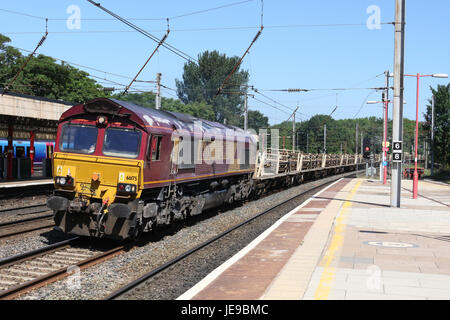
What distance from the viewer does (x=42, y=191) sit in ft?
83.0

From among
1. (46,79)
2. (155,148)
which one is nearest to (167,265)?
(155,148)

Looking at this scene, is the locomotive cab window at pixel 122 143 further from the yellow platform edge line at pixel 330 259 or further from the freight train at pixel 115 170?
the yellow platform edge line at pixel 330 259

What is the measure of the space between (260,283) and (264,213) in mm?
10598

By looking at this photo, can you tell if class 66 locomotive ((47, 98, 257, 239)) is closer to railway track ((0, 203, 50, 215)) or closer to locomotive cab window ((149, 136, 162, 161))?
locomotive cab window ((149, 136, 162, 161))

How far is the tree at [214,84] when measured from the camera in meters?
102

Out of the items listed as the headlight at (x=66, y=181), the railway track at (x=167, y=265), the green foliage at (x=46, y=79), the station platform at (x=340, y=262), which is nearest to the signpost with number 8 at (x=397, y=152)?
the station platform at (x=340, y=262)

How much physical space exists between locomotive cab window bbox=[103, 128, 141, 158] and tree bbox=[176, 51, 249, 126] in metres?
88.4

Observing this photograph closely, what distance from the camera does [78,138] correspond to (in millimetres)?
12359

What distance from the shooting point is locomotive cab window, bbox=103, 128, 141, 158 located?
39.0 feet

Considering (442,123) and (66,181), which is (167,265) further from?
(442,123)

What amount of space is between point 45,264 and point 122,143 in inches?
135

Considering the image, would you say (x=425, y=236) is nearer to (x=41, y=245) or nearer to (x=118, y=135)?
(x=118, y=135)

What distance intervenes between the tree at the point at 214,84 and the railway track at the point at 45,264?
8906 cm

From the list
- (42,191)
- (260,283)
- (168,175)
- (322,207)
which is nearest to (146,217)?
(168,175)
